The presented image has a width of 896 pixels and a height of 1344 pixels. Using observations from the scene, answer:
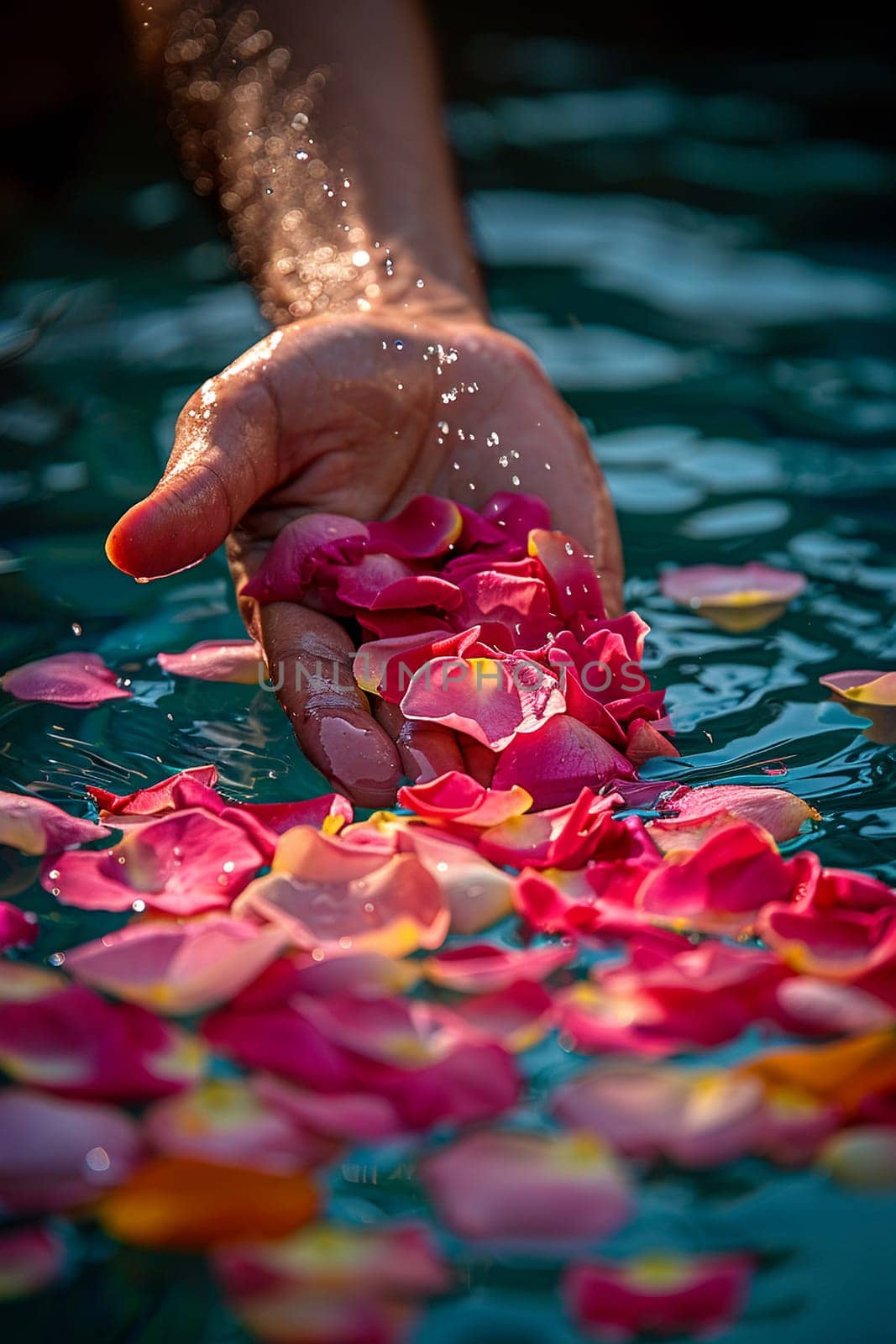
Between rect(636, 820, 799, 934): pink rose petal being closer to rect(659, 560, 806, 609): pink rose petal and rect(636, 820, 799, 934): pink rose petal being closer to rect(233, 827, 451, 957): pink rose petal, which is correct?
rect(233, 827, 451, 957): pink rose petal

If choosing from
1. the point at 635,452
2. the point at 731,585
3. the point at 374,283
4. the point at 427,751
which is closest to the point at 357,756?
the point at 427,751

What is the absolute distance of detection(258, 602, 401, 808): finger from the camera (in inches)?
54.4

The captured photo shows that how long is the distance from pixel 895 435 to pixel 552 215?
4.97ft

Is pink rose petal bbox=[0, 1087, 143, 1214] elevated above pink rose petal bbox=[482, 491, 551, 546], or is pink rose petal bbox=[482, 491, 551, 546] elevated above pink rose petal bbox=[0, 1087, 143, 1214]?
pink rose petal bbox=[482, 491, 551, 546]

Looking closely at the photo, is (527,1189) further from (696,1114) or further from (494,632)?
(494,632)

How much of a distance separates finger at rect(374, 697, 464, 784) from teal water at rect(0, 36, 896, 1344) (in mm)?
127

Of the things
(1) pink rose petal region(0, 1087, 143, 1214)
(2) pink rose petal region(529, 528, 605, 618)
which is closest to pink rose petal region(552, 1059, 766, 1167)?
(1) pink rose petal region(0, 1087, 143, 1214)

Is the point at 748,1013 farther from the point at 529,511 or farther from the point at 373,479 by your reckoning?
the point at 373,479

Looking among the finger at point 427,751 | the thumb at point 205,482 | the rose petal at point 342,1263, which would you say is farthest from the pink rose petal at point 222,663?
the rose petal at point 342,1263

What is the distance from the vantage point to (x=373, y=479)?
1799mm

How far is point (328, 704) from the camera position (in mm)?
1436

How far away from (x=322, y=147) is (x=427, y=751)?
1.48m

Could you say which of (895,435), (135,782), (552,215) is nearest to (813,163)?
(552,215)

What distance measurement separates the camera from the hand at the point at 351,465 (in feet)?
4.59
